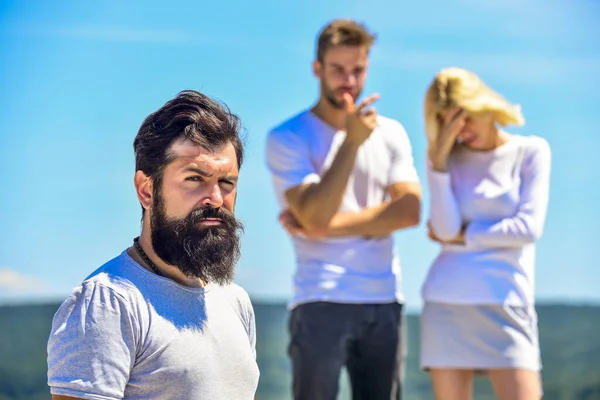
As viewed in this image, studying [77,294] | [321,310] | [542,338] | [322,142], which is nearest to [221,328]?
[77,294]

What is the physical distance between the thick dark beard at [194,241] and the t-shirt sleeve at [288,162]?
1450 millimetres

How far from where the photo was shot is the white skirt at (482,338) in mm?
3219

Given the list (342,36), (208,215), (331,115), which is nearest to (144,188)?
(208,215)

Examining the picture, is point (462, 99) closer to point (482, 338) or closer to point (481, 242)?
point (481, 242)

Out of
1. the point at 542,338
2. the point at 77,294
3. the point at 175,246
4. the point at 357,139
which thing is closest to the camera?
the point at 77,294

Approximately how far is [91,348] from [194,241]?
324 mm

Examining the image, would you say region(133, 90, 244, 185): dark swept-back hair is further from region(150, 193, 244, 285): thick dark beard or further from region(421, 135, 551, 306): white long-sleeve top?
region(421, 135, 551, 306): white long-sleeve top

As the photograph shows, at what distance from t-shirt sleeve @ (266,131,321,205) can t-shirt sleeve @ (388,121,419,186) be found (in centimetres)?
30

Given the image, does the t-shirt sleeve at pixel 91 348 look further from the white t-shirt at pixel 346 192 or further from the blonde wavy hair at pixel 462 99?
the blonde wavy hair at pixel 462 99

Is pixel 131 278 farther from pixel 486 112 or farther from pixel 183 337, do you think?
pixel 486 112

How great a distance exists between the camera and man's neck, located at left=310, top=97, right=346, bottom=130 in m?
3.43

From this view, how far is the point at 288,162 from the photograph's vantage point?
3.31 meters

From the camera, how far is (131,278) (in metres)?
1.68

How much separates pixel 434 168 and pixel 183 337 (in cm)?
187
